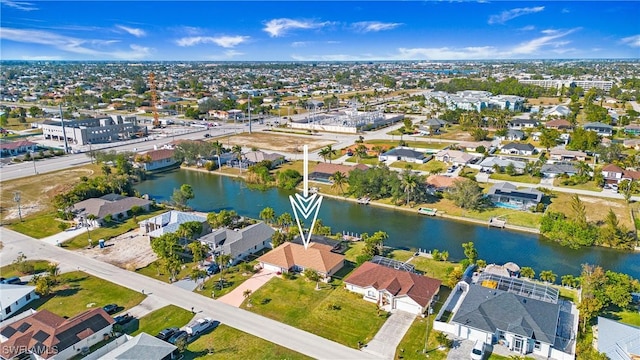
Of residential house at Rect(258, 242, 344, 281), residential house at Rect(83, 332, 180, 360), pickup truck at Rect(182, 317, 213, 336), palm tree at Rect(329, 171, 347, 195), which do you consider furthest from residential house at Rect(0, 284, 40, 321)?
palm tree at Rect(329, 171, 347, 195)

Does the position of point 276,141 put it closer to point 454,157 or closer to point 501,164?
point 454,157

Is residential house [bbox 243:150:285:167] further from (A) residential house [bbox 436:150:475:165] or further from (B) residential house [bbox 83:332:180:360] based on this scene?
(B) residential house [bbox 83:332:180:360]

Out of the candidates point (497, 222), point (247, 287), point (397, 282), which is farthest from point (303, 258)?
point (497, 222)

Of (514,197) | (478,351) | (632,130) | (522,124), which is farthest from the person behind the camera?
(522,124)

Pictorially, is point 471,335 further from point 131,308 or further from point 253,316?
point 131,308

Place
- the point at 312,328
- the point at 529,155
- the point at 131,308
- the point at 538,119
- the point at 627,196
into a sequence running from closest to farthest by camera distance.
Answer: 1. the point at 312,328
2. the point at 131,308
3. the point at 627,196
4. the point at 529,155
5. the point at 538,119

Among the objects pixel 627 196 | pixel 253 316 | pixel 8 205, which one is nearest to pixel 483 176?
pixel 627 196
